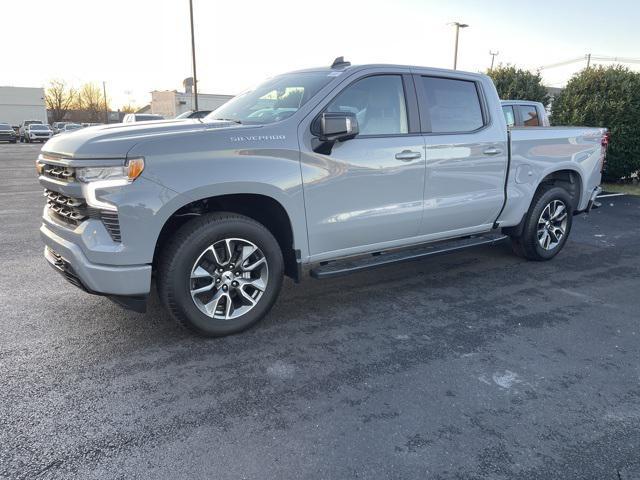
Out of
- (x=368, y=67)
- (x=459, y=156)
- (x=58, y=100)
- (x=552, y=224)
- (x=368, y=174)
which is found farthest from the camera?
(x=58, y=100)

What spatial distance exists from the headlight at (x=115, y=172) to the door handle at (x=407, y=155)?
A: 7.07 ft

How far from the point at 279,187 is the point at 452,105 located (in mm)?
2182

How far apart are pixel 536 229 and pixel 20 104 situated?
73.6 m

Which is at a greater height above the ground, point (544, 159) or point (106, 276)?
point (544, 159)

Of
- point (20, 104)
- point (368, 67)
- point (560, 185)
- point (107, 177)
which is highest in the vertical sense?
point (20, 104)

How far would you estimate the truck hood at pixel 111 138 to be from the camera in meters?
3.27

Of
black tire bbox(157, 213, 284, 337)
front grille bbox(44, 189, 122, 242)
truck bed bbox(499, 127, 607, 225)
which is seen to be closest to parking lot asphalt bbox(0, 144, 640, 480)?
black tire bbox(157, 213, 284, 337)

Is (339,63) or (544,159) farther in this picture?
(544,159)

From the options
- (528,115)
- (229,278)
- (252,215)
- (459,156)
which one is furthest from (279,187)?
(528,115)

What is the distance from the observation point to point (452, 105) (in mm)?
4910

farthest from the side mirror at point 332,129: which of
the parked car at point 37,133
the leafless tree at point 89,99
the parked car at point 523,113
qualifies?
the leafless tree at point 89,99

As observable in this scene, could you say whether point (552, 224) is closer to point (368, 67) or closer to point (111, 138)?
point (368, 67)

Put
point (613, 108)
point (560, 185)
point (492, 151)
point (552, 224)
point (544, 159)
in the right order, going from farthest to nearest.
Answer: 1. point (613, 108)
2. point (560, 185)
3. point (552, 224)
4. point (544, 159)
5. point (492, 151)

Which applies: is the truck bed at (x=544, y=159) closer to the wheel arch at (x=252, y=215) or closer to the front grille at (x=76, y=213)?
the wheel arch at (x=252, y=215)
